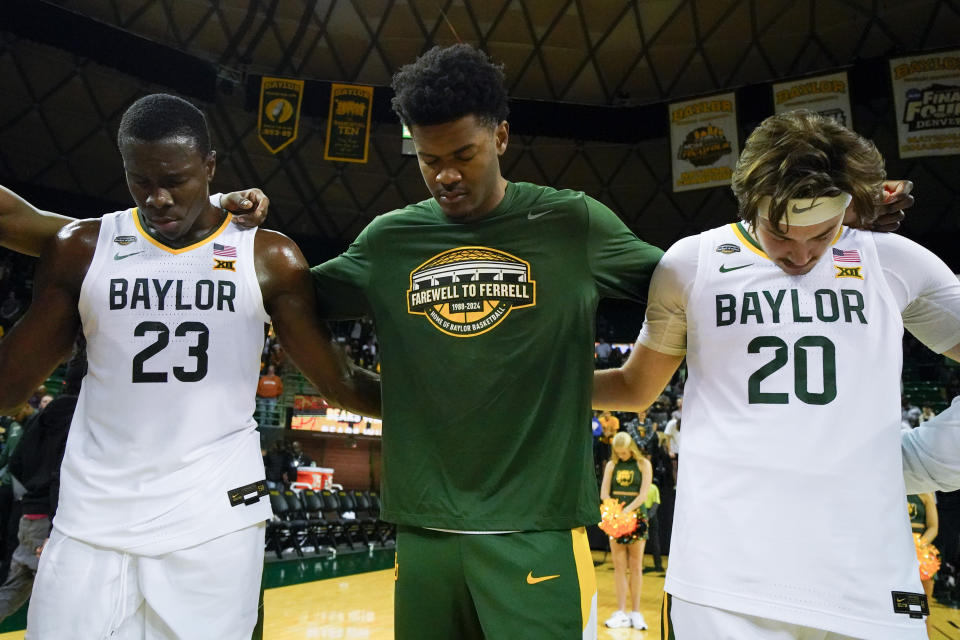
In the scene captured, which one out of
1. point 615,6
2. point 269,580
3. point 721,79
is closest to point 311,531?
point 269,580

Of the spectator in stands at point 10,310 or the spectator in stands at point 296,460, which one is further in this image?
the spectator in stands at point 296,460

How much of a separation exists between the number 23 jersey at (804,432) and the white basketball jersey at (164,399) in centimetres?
116

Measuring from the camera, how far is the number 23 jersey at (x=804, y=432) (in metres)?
1.63

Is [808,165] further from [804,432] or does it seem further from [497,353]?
[497,353]

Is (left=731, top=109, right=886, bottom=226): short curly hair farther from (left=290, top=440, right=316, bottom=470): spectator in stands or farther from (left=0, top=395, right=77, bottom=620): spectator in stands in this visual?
(left=290, top=440, right=316, bottom=470): spectator in stands

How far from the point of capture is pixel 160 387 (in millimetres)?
1977

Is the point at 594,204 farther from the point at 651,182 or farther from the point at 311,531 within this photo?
the point at 651,182

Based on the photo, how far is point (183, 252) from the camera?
2.12 metres

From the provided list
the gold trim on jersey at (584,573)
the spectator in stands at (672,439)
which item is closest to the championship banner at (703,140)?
the spectator in stands at (672,439)

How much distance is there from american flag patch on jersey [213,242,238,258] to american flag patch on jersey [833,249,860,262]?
1.58 m

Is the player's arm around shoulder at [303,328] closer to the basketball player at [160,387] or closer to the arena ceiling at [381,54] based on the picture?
the basketball player at [160,387]

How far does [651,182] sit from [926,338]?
18.2 meters

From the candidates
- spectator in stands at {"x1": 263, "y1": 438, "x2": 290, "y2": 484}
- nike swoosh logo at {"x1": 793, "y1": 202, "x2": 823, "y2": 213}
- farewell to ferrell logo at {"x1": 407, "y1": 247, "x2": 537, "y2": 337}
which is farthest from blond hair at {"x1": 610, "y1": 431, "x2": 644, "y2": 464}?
nike swoosh logo at {"x1": 793, "y1": 202, "x2": 823, "y2": 213}

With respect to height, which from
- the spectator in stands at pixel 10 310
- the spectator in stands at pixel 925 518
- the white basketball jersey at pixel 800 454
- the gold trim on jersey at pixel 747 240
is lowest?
the spectator in stands at pixel 925 518
